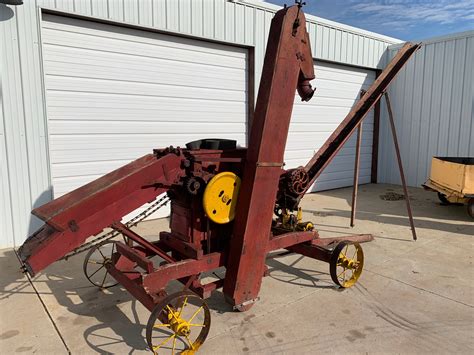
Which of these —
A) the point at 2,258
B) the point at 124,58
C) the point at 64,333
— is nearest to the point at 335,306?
the point at 64,333

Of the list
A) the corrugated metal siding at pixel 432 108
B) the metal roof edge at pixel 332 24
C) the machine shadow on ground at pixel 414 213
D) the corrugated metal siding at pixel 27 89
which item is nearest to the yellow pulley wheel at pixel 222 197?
the machine shadow on ground at pixel 414 213

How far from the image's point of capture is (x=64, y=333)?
9.09 ft

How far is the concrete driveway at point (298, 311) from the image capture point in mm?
2629

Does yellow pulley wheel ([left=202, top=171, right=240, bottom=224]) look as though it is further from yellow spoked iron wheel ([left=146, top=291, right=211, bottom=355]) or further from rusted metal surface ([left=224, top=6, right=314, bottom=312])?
yellow spoked iron wheel ([left=146, top=291, right=211, bottom=355])

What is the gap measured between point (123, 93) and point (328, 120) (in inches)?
197

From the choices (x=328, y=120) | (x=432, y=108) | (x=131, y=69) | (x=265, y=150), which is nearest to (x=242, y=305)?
(x=265, y=150)

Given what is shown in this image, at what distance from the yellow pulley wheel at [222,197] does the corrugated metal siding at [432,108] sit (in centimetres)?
741

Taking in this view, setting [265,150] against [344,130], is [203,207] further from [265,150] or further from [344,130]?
[344,130]

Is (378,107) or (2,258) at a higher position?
(378,107)

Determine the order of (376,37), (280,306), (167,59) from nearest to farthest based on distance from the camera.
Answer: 1. (280,306)
2. (167,59)
3. (376,37)

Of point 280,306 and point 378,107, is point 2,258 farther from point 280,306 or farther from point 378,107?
point 378,107

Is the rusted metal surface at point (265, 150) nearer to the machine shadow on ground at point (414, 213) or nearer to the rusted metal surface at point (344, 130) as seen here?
the rusted metal surface at point (344, 130)

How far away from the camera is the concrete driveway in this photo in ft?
8.63

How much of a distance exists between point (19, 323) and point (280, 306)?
2.11 meters
